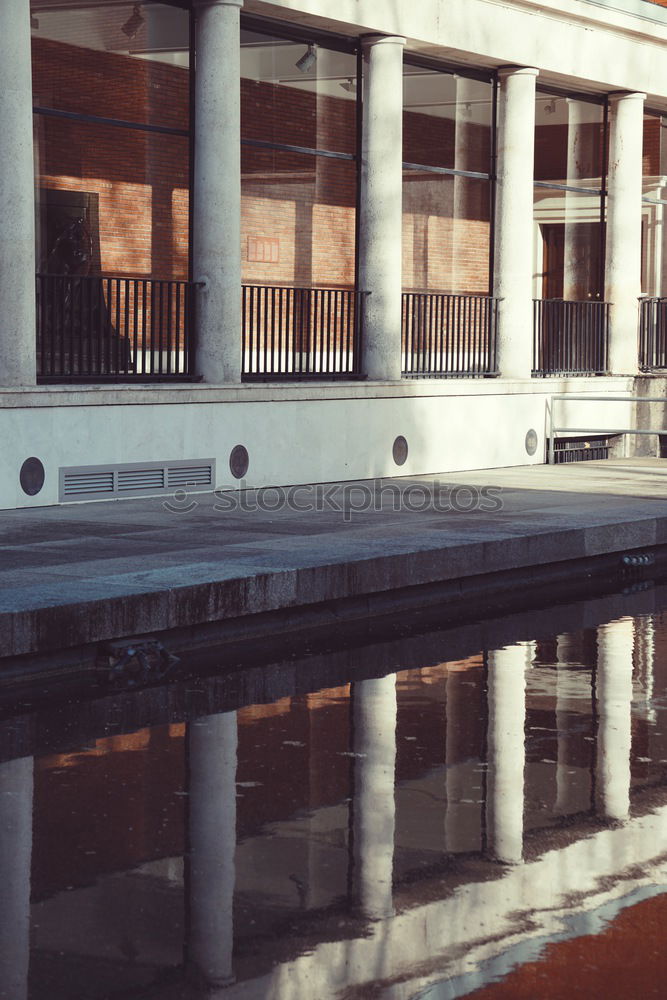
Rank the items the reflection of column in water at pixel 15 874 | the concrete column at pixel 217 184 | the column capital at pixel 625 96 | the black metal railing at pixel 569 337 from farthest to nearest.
Answer: the column capital at pixel 625 96 < the black metal railing at pixel 569 337 < the concrete column at pixel 217 184 < the reflection of column in water at pixel 15 874

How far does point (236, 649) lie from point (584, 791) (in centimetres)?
357

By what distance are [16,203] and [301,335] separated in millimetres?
4788

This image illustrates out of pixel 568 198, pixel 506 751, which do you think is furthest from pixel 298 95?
pixel 506 751

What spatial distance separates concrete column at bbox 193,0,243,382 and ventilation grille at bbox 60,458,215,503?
1.01 meters

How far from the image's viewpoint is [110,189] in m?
17.2

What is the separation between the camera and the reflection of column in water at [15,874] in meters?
4.45

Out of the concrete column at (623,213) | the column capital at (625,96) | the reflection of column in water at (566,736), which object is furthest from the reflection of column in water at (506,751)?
the column capital at (625,96)

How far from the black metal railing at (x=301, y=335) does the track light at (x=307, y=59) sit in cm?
242

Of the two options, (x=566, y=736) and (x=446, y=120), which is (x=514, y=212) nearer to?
(x=446, y=120)

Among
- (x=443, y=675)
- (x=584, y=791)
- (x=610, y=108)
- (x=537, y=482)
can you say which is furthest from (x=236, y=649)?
(x=610, y=108)

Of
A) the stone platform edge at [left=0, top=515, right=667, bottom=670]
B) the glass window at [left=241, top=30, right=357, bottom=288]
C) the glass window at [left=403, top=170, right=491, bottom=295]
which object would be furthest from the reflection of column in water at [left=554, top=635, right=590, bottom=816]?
the glass window at [left=403, top=170, right=491, bottom=295]

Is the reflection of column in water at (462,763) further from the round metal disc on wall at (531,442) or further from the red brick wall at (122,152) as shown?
the round metal disc on wall at (531,442)

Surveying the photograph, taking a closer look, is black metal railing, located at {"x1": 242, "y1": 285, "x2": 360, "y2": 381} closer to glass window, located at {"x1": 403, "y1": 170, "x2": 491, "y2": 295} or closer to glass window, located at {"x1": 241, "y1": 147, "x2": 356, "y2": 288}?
glass window, located at {"x1": 241, "y1": 147, "x2": 356, "y2": 288}

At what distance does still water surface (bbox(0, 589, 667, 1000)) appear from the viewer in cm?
453
